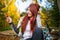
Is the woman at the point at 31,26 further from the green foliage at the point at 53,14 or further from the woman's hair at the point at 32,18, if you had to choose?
the green foliage at the point at 53,14

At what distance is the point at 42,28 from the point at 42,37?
0.09 metres

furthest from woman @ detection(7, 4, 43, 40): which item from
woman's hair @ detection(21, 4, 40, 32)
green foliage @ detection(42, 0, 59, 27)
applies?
green foliage @ detection(42, 0, 59, 27)

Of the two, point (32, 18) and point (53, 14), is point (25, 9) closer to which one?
point (32, 18)

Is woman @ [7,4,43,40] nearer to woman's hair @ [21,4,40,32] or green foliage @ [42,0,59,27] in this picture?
woman's hair @ [21,4,40,32]

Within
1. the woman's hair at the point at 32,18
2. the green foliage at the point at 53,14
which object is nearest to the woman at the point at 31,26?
the woman's hair at the point at 32,18

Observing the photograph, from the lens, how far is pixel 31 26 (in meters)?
1.71

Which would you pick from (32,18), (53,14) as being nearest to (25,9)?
(32,18)

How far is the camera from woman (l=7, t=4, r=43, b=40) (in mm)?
1687

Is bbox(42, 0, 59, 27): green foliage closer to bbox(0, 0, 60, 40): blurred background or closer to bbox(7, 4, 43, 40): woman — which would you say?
bbox(0, 0, 60, 40): blurred background

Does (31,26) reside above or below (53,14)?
below

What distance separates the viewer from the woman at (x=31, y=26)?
169 cm

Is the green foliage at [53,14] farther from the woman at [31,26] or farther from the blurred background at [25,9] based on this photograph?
the woman at [31,26]

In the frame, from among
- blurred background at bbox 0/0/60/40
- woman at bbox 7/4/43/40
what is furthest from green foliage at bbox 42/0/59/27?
woman at bbox 7/4/43/40

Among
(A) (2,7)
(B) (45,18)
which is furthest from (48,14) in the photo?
(A) (2,7)
